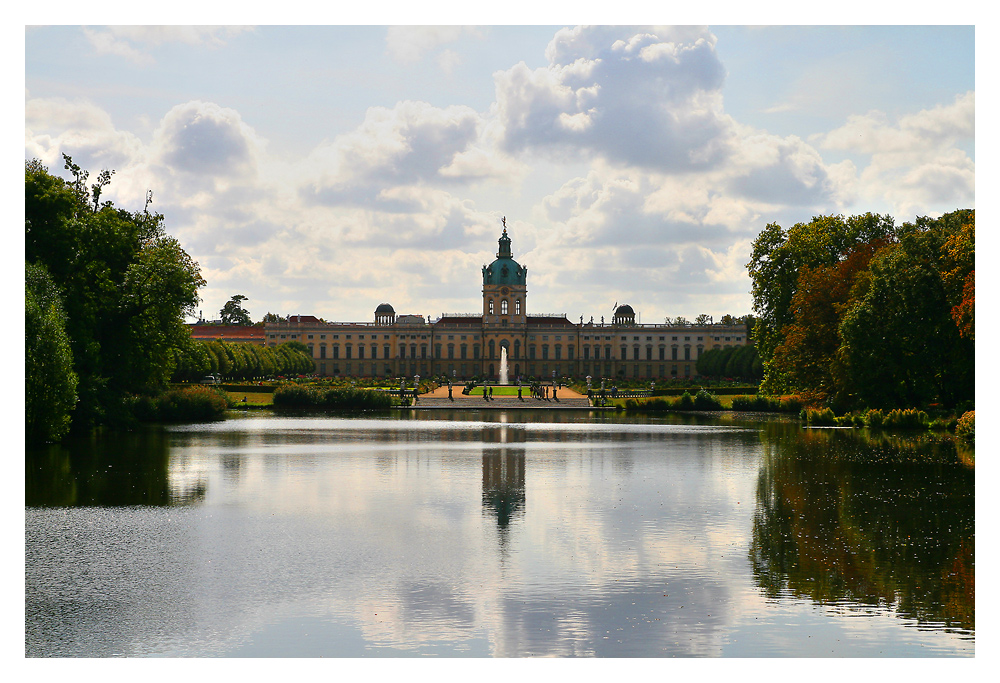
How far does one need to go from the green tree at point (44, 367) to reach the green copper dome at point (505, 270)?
4541 inches

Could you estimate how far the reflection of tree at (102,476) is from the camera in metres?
17.5

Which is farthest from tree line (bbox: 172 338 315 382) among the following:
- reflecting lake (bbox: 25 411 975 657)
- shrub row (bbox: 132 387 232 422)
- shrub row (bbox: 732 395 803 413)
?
reflecting lake (bbox: 25 411 975 657)

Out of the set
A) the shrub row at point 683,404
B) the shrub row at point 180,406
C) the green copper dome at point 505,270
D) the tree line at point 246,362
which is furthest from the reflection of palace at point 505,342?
the shrub row at point 180,406

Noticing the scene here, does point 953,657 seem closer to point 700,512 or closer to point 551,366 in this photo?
point 700,512

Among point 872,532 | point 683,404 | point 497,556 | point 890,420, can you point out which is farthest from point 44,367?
point 683,404

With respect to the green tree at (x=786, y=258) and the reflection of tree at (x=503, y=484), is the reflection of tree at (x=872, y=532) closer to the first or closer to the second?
the reflection of tree at (x=503, y=484)

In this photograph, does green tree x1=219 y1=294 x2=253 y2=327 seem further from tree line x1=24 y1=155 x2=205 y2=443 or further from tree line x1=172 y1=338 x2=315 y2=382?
tree line x1=24 y1=155 x2=205 y2=443

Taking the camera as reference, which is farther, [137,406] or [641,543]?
[137,406]

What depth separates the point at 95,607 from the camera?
1075cm

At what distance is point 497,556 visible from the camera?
12953 millimetres

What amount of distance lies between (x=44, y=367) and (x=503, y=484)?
1403 centimetres

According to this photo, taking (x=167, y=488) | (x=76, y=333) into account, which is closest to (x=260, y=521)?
(x=167, y=488)

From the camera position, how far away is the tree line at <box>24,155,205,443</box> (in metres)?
27.0

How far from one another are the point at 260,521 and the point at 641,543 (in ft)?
18.9
